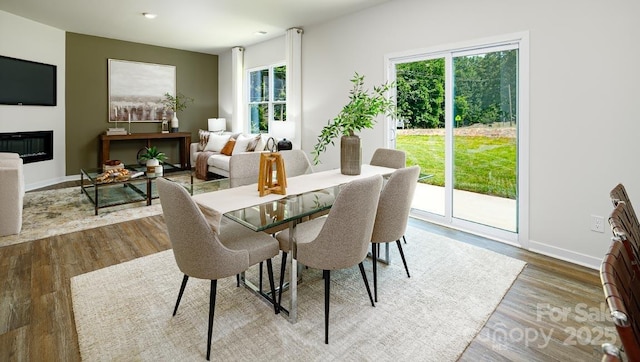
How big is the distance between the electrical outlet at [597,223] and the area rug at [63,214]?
3.47 metres

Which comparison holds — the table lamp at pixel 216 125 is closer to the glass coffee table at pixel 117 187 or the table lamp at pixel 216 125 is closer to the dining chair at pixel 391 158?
the glass coffee table at pixel 117 187

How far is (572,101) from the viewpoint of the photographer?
2.83 m

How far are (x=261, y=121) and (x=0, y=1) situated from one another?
4.10m

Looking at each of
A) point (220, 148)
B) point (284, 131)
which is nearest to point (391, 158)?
point (284, 131)

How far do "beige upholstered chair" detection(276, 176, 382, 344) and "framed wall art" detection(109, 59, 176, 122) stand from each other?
6315mm

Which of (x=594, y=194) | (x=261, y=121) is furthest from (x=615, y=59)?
(x=261, y=121)

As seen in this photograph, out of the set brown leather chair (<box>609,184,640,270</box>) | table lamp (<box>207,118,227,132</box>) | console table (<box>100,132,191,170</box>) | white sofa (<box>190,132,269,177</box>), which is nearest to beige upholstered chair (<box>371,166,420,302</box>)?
brown leather chair (<box>609,184,640,270</box>)

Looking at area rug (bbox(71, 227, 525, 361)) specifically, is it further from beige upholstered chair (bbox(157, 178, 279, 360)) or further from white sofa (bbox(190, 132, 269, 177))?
white sofa (bbox(190, 132, 269, 177))

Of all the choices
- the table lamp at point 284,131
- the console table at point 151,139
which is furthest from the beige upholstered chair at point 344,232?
the console table at point 151,139

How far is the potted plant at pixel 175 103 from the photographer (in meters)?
7.13

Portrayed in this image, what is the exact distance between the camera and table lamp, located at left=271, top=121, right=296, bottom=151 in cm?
542

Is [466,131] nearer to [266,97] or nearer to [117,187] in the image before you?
[266,97]

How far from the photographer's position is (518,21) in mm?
3092

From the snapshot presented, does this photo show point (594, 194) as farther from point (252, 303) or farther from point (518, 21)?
point (252, 303)
